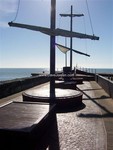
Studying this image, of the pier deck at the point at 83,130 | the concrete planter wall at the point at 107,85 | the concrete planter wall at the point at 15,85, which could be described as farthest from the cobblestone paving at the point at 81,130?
the concrete planter wall at the point at 15,85

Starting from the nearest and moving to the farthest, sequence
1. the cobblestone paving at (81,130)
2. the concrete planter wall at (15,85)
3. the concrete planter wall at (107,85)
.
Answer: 1. the cobblestone paving at (81,130)
2. the concrete planter wall at (15,85)
3. the concrete planter wall at (107,85)

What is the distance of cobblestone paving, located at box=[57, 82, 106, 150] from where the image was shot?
21.1 feet

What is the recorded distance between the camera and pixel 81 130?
778 cm

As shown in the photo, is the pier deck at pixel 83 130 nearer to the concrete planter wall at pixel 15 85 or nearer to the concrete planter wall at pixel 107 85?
the concrete planter wall at pixel 107 85

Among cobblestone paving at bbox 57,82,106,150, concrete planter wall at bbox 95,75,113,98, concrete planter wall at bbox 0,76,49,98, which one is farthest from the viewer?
concrete planter wall at bbox 95,75,113,98

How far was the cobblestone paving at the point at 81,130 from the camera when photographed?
6430mm

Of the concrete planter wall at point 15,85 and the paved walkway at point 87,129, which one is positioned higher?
the concrete planter wall at point 15,85

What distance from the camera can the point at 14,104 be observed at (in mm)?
9219

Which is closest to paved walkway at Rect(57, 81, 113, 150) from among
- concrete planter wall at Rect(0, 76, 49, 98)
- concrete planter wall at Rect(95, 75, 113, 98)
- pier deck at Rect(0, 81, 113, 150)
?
pier deck at Rect(0, 81, 113, 150)

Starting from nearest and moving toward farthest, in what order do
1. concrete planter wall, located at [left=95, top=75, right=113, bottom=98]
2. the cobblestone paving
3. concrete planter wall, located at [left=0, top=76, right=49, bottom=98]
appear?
the cobblestone paving → concrete planter wall, located at [left=0, top=76, right=49, bottom=98] → concrete planter wall, located at [left=95, top=75, right=113, bottom=98]

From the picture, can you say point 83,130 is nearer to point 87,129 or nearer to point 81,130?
point 81,130

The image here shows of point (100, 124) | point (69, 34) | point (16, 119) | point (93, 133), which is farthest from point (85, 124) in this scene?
point (69, 34)

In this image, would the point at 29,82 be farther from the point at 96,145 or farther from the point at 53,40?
the point at 96,145

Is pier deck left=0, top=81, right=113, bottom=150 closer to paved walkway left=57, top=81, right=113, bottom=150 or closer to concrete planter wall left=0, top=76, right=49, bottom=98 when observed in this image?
paved walkway left=57, top=81, right=113, bottom=150
